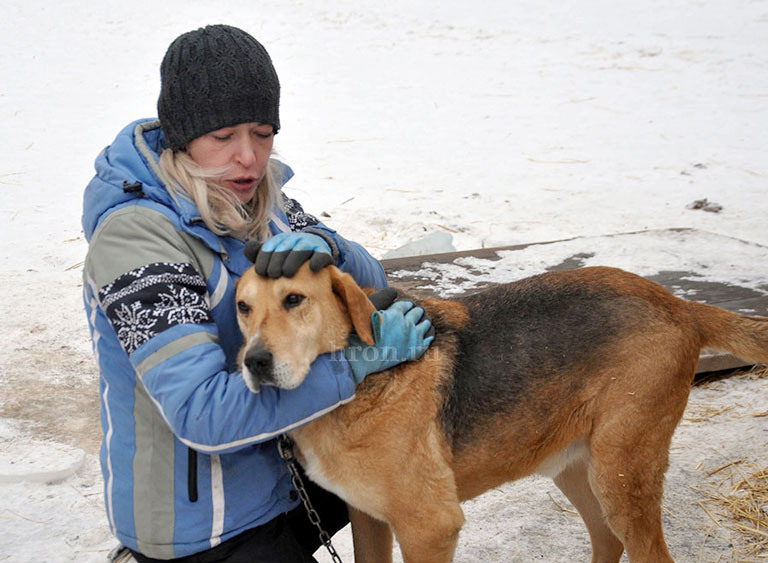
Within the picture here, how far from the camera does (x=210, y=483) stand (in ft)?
8.84

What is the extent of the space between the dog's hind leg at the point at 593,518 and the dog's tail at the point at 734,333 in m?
0.85

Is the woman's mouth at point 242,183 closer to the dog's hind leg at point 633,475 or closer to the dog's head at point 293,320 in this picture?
the dog's head at point 293,320

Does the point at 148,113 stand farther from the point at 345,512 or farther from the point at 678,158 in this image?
the point at 345,512

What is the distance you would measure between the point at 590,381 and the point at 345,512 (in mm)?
1239

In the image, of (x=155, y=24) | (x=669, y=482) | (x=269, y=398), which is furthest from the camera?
(x=155, y=24)

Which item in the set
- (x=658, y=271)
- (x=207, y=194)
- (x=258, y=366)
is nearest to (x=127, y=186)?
(x=207, y=194)

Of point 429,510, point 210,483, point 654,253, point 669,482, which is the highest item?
point 210,483

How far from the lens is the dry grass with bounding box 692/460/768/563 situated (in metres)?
3.83

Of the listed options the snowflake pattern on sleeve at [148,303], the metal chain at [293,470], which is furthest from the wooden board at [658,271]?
the snowflake pattern on sleeve at [148,303]

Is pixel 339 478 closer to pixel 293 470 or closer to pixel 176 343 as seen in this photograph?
pixel 293 470

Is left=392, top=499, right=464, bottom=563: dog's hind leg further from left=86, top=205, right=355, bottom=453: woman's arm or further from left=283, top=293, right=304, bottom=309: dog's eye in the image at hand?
left=283, top=293, right=304, bottom=309: dog's eye

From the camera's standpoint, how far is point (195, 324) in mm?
2469

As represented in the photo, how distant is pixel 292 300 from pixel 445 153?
7.65 m

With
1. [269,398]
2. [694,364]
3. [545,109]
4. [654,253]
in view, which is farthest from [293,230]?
[545,109]
